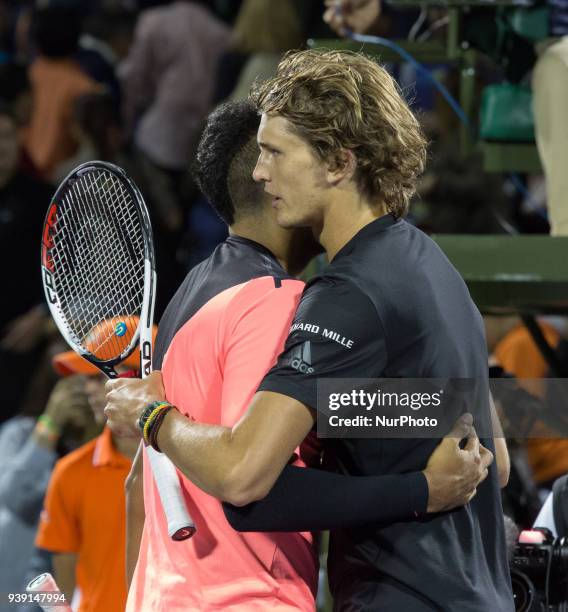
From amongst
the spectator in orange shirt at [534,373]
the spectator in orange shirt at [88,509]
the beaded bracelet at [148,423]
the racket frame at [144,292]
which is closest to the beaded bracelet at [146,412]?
the beaded bracelet at [148,423]

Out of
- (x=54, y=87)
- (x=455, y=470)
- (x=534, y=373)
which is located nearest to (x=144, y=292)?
Result: (x=455, y=470)

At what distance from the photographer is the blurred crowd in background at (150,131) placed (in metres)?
6.20

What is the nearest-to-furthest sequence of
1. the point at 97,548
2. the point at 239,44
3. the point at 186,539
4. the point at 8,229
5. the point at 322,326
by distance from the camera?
the point at 322,326 < the point at 186,539 < the point at 97,548 < the point at 8,229 < the point at 239,44

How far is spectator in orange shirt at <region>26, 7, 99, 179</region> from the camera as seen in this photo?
8219 mm

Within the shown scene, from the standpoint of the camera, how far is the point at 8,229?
7137mm

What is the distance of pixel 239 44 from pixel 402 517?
5.52 meters

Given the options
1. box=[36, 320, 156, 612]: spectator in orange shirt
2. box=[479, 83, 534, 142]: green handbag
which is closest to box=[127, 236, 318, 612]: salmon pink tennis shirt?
box=[36, 320, 156, 612]: spectator in orange shirt

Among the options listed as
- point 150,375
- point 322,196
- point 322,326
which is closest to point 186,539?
point 150,375

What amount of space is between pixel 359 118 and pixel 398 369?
482mm

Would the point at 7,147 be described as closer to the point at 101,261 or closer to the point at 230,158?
the point at 101,261

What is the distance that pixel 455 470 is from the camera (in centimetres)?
260

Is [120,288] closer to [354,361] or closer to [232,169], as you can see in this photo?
[232,169]

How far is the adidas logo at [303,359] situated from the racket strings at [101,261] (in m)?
0.77

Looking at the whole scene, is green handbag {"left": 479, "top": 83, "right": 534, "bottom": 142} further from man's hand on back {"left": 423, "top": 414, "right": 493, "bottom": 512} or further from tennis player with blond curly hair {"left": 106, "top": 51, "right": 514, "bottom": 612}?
man's hand on back {"left": 423, "top": 414, "right": 493, "bottom": 512}
